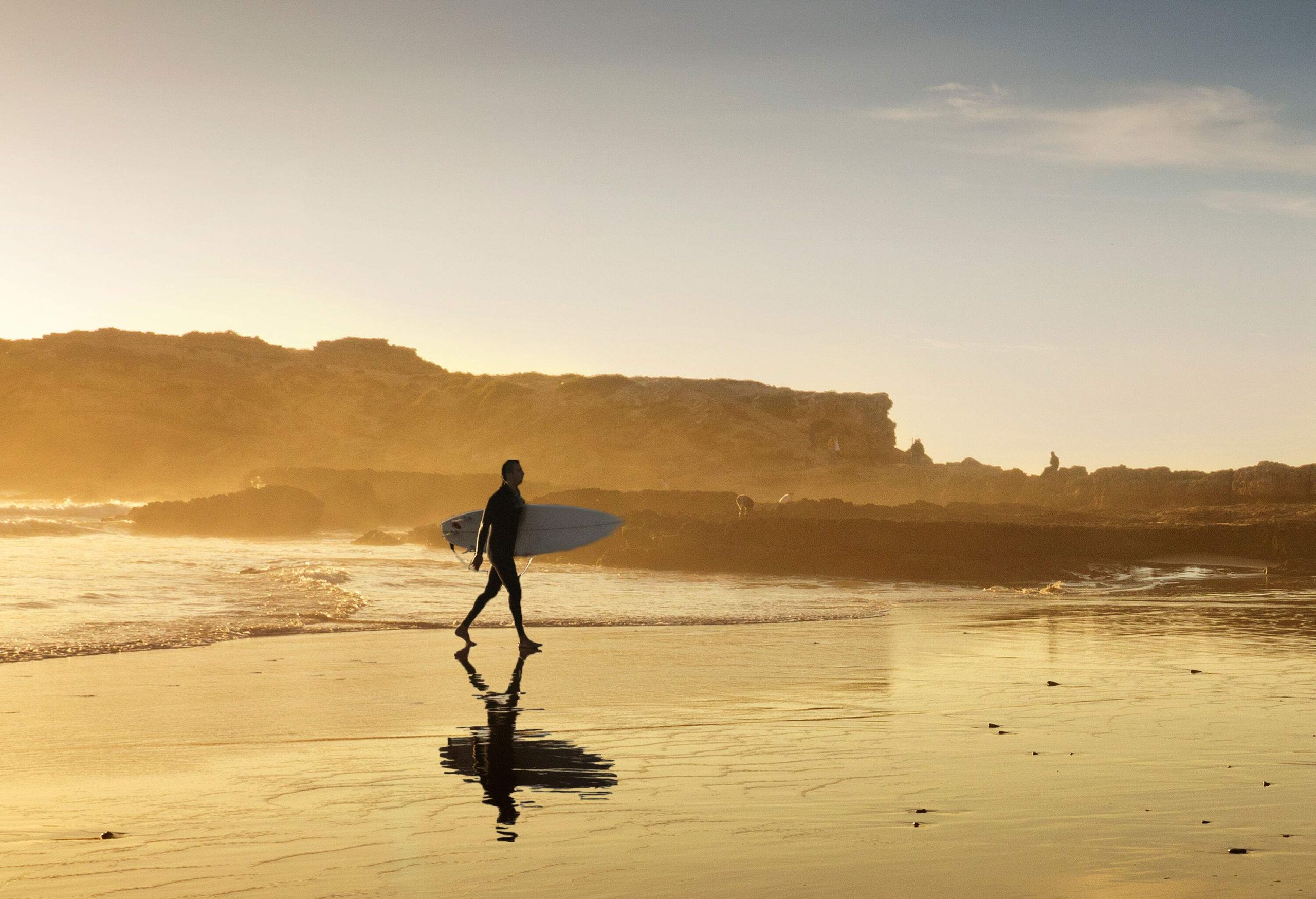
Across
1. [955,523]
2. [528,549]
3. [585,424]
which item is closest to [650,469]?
[585,424]

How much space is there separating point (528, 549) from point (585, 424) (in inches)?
3314

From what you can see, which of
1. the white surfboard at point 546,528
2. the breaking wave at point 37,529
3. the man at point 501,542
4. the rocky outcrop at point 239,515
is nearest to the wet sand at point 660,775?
the man at point 501,542

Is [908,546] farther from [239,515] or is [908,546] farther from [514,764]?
[239,515]

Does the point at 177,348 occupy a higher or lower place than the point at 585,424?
higher

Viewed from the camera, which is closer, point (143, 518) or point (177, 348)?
point (143, 518)

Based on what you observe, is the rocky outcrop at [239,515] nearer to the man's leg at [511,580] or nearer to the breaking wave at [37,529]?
the breaking wave at [37,529]

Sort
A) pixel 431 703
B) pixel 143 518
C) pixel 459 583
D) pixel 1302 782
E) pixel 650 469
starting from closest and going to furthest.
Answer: pixel 1302 782 < pixel 431 703 < pixel 459 583 < pixel 143 518 < pixel 650 469

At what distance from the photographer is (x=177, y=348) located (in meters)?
129

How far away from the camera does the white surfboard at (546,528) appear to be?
46.7 feet

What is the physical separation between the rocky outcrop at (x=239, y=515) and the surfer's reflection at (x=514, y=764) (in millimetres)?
41188

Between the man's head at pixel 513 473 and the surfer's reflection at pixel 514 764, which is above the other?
the man's head at pixel 513 473

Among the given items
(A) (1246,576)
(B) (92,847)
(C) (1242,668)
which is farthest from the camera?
(A) (1246,576)

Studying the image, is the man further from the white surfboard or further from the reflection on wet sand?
the reflection on wet sand

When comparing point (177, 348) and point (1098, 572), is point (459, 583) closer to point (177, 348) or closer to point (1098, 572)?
point (1098, 572)
